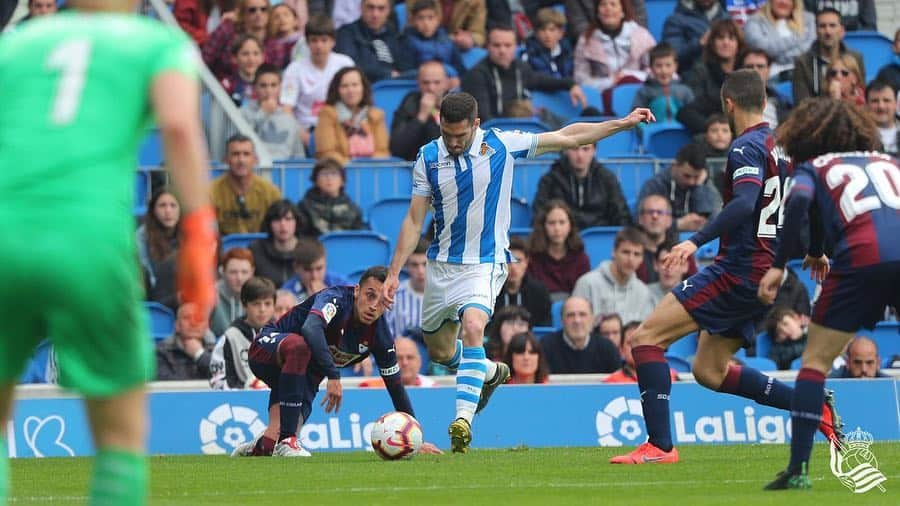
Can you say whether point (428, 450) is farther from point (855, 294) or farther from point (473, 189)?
point (855, 294)

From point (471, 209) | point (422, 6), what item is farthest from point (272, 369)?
point (422, 6)

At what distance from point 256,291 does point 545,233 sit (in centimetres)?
380

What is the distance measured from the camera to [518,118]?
18.5 metres

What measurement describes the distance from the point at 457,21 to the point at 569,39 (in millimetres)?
1409

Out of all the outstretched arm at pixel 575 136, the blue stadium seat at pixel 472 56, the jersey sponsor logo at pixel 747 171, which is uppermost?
the jersey sponsor logo at pixel 747 171

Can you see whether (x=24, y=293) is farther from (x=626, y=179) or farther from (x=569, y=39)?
(x=569, y=39)

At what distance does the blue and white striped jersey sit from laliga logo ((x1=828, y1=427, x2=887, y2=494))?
2.99 m

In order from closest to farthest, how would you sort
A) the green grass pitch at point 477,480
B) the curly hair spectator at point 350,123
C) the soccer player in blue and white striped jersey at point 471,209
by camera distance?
the green grass pitch at point 477,480 → the soccer player in blue and white striped jersey at point 471,209 → the curly hair spectator at point 350,123

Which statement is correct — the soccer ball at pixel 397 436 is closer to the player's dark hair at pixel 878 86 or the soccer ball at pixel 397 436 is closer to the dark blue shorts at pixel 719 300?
the dark blue shorts at pixel 719 300

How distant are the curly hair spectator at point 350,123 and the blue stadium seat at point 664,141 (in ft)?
10.0

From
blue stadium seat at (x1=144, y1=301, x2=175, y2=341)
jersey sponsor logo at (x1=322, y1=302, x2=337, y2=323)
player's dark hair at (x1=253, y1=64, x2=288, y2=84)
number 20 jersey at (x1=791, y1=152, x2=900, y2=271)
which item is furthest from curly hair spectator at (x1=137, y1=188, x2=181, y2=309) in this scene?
number 20 jersey at (x1=791, y1=152, x2=900, y2=271)

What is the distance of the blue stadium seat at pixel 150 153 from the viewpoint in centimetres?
1858

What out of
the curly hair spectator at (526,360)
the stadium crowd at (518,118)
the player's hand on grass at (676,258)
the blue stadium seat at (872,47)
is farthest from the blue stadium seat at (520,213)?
the player's hand on grass at (676,258)

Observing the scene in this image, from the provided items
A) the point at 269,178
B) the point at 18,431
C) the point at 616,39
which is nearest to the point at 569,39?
the point at 616,39
